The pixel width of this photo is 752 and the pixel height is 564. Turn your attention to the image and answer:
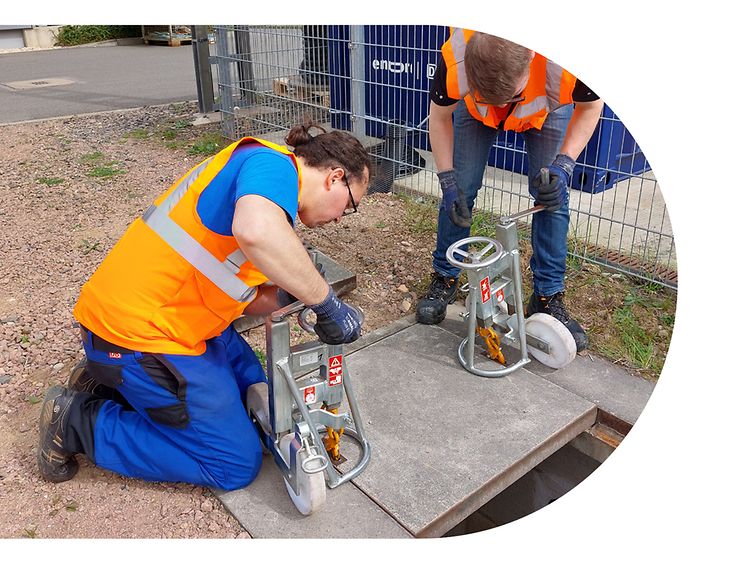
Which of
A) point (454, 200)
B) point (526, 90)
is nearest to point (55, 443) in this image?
point (454, 200)

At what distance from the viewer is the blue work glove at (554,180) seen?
292 cm

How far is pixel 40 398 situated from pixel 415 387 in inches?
64.6

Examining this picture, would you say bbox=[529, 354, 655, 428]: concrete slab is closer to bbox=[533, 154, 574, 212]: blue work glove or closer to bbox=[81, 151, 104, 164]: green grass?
bbox=[533, 154, 574, 212]: blue work glove

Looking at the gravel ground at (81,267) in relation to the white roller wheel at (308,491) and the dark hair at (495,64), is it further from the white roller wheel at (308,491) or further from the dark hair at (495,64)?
the dark hair at (495,64)

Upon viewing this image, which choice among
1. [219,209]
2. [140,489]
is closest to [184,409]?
[140,489]

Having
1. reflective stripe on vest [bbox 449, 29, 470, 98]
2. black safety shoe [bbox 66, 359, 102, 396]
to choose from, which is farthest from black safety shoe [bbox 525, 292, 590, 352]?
black safety shoe [bbox 66, 359, 102, 396]

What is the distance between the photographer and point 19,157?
6.20 m

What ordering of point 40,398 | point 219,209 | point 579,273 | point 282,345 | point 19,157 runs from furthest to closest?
point 19,157
point 579,273
point 40,398
point 282,345
point 219,209

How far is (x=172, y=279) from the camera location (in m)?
2.19

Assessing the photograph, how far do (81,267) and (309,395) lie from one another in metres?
2.46

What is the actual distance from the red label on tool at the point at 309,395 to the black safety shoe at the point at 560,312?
1.43m

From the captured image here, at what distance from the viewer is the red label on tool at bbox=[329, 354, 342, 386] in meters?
2.35

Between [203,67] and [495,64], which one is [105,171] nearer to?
[203,67]

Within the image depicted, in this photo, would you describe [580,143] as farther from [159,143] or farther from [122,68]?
[122,68]
